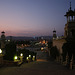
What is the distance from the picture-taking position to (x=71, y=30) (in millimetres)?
28484

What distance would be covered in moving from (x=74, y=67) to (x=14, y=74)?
677 centimetres

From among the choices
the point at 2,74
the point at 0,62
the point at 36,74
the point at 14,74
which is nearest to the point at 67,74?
the point at 36,74

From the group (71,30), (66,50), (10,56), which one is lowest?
(10,56)

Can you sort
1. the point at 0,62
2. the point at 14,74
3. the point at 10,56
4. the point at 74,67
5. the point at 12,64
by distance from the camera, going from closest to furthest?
the point at 14,74 < the point at 0,62 < the point at 74,67 < the point at 12,64 < the point at 10,56

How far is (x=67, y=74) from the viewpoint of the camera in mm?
7961

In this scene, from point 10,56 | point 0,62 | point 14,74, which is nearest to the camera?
point 14,74

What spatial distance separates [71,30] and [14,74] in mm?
23093

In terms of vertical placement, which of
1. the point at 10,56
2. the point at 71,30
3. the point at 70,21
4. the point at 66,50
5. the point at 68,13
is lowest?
the point at 10,56

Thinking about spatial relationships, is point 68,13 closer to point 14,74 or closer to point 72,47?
point 72,47

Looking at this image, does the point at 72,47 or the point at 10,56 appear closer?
the point at 72,47

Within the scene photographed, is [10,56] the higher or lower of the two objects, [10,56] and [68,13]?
the lower

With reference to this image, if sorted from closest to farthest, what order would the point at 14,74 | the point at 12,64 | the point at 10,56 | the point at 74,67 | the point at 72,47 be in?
the point at 14,74 < the point at 74,67 < the point at 12,64 < the point at 72,47 < the point at 10,56

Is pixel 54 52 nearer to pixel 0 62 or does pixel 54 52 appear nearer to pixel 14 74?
pixel 0 62

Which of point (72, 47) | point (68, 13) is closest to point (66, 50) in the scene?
point (72, 47)
